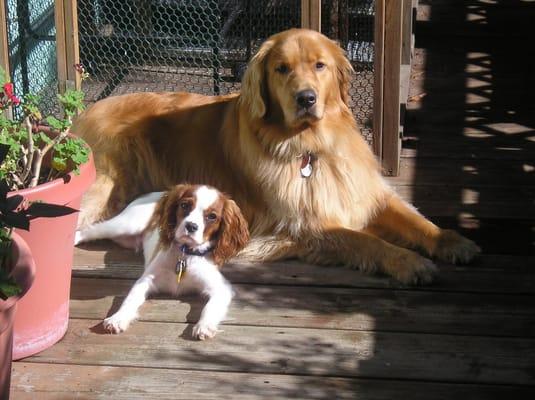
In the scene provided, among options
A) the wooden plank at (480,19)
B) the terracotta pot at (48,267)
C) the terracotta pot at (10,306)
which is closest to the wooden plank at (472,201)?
the terracotta pot at (48,267)

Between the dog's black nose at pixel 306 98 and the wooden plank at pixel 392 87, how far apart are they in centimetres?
122

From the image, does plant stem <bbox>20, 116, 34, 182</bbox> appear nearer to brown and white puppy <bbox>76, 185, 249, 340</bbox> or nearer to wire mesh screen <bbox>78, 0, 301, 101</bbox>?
brown and white puppy <bbox>76, 185, 249, 340</bbox>

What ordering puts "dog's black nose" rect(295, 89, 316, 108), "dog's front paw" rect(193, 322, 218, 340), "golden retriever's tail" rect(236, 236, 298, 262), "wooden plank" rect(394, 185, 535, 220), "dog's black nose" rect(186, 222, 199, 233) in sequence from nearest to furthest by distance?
"dog's front paw" rect(193, 322, 218, 340), "dog's black nose" rect(186, 222, 199, 233), "dog's black nose" rect(295, 89, 316, 108), "golden retriever's tail" rect(236, 236, 298, 262), "wooden plank" rect(394, 185, 535, 220)

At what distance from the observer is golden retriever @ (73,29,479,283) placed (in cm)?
447

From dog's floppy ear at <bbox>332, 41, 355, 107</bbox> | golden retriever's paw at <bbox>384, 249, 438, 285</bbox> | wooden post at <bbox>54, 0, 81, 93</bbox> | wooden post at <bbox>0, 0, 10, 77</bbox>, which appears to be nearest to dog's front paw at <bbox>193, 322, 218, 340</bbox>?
golden retriever's paw at <bbox>384, 249, 438, 285</bbox>

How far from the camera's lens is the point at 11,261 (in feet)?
9.23

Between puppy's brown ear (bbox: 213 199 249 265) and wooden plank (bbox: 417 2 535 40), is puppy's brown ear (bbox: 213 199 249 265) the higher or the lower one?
the lower one

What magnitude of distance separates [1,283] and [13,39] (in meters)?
4.37

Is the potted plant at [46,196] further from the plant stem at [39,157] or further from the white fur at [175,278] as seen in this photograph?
the white fur at [175,278]

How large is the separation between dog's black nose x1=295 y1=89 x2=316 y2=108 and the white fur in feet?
2.05

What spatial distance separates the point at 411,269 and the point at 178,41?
2870 millimetres

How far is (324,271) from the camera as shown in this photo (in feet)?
14.6

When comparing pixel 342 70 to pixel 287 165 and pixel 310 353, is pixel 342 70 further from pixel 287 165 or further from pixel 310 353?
pixel 310 353

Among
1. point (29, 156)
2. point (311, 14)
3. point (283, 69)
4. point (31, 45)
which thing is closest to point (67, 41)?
point (31, 45)
